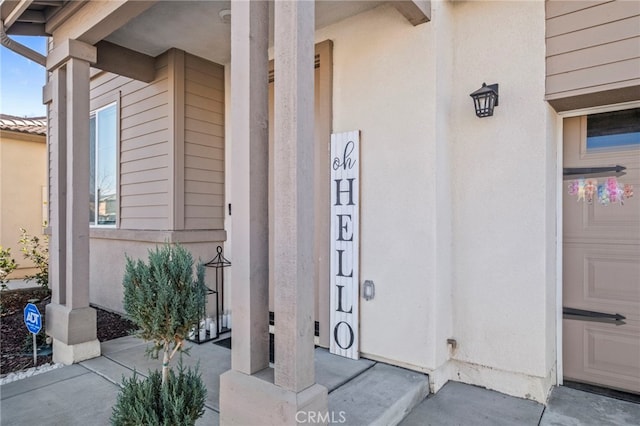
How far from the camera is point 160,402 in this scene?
6.57ft

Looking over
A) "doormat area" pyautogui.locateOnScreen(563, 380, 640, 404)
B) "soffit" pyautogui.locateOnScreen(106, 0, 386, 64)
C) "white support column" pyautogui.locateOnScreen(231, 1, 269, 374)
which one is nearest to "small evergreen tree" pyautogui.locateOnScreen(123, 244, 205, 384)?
"white support column" pyautogui.locateOnScreen(231, 1, 269, 374)

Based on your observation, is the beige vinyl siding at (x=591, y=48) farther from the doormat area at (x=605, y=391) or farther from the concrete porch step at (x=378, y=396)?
the concrete porch step at (x=378, y=396)

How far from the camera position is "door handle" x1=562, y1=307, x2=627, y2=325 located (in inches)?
110

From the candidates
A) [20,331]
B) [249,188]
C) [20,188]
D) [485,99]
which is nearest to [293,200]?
[249,188]

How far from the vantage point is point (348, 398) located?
8.20ft

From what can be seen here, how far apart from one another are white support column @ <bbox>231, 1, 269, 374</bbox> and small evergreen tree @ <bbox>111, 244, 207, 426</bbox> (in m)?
0.29

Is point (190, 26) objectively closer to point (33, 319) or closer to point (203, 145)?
point (203, 145)

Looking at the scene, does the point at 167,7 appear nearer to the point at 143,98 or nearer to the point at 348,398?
the point at 143,98

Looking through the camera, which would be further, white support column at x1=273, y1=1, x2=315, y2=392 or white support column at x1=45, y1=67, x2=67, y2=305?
white support column at x1=45, y1=67, x2=67, y2=305

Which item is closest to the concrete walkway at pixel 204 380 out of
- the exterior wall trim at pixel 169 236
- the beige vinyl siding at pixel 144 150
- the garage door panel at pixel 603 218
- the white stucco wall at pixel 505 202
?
the white stucco wall at pixel 505 202

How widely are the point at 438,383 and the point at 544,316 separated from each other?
3.03 feet

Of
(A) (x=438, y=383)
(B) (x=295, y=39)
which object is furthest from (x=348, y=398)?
(B) (x=295, y=39)

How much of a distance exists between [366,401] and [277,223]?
4.69 feet

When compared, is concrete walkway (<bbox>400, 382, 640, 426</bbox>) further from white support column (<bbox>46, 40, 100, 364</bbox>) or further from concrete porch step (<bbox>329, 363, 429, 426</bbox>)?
white support column (<bbox>46, 40, 100, 364</bbox>)
